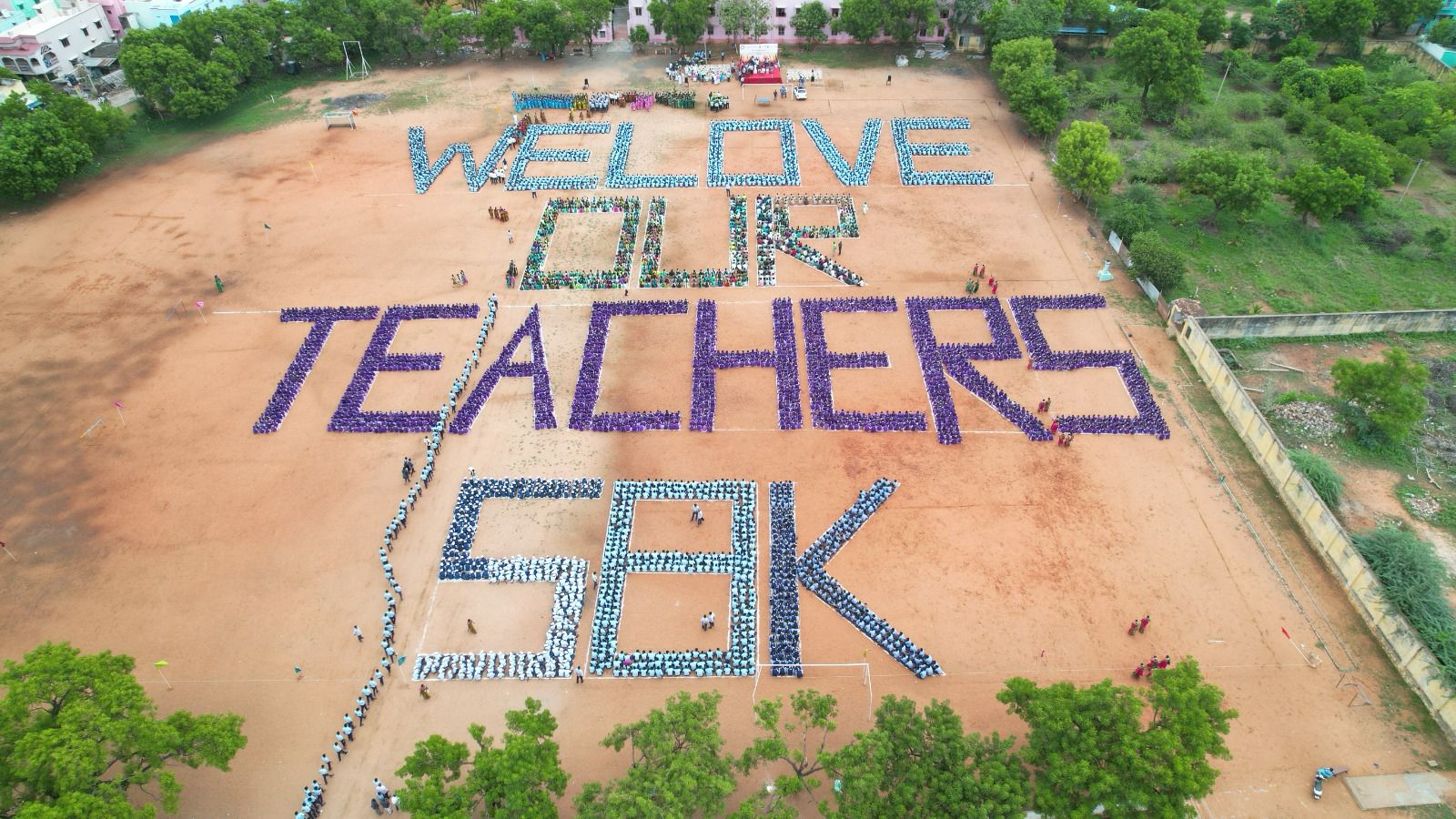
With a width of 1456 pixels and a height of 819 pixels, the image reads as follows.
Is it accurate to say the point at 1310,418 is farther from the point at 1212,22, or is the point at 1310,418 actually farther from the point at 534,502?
the point at 1212,22

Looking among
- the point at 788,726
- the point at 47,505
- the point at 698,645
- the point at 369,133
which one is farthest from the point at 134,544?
the point at 369,133

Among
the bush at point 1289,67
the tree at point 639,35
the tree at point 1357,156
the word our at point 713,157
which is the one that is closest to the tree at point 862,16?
the word our at point 713,157

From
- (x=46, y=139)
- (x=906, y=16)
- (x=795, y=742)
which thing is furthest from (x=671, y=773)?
(x=906, y=16)

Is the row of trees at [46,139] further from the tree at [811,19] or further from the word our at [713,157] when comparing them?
the tree at [811,19]

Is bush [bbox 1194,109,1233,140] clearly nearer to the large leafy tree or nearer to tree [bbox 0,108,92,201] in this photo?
the large leafy tree

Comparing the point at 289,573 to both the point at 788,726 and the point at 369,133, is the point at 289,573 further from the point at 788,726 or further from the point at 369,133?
the point at 369,133
